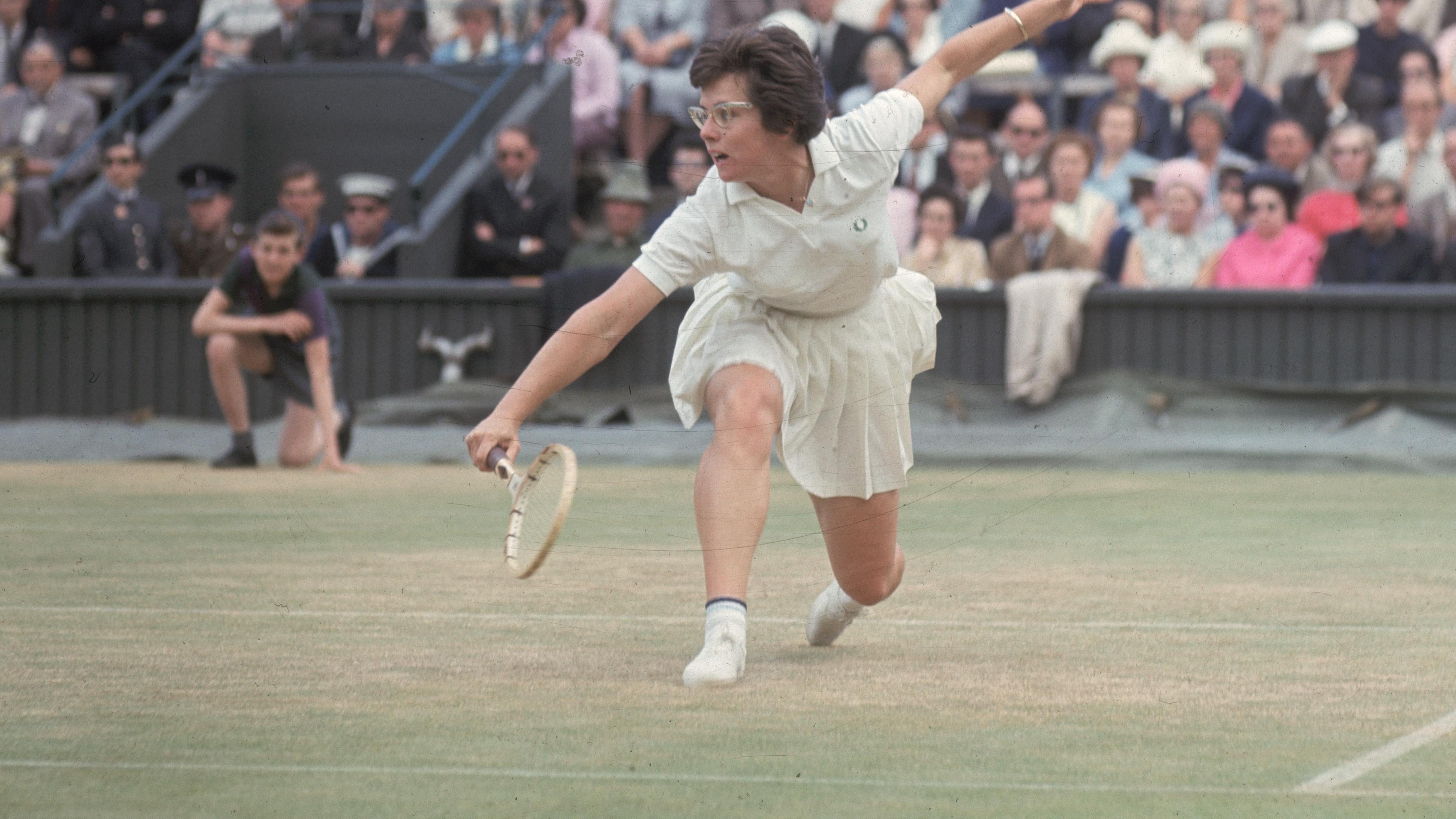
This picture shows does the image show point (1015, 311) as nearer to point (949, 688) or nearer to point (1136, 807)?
point (949, 688)

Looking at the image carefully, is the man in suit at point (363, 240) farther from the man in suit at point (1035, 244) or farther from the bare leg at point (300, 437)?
the man in suit at point (1035, 244)

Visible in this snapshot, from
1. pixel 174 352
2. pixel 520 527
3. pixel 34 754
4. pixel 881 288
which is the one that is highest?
pixel 881 288

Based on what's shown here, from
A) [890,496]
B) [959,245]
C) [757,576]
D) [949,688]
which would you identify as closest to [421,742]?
[949,688]

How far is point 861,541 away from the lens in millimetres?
5004

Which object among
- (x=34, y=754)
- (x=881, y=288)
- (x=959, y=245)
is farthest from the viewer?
(x=959, y=245)

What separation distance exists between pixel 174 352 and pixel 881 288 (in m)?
8.27

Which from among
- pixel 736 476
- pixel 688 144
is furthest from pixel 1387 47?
pixel 736 476

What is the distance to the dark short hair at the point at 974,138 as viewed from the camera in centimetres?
1134

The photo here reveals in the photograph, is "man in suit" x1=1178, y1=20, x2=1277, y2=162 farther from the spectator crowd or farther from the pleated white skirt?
the pleated white skirt

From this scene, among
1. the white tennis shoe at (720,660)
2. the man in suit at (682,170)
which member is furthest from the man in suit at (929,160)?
the white tennis shoe at (720,660)

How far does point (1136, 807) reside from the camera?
10.9 ft

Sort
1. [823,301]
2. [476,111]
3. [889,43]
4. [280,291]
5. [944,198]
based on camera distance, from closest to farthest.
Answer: [823,301]
[944,198]
[280,291]
[889,43]
[476,111]

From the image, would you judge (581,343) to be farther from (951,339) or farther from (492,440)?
(951,339)

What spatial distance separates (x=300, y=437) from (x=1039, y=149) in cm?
430
